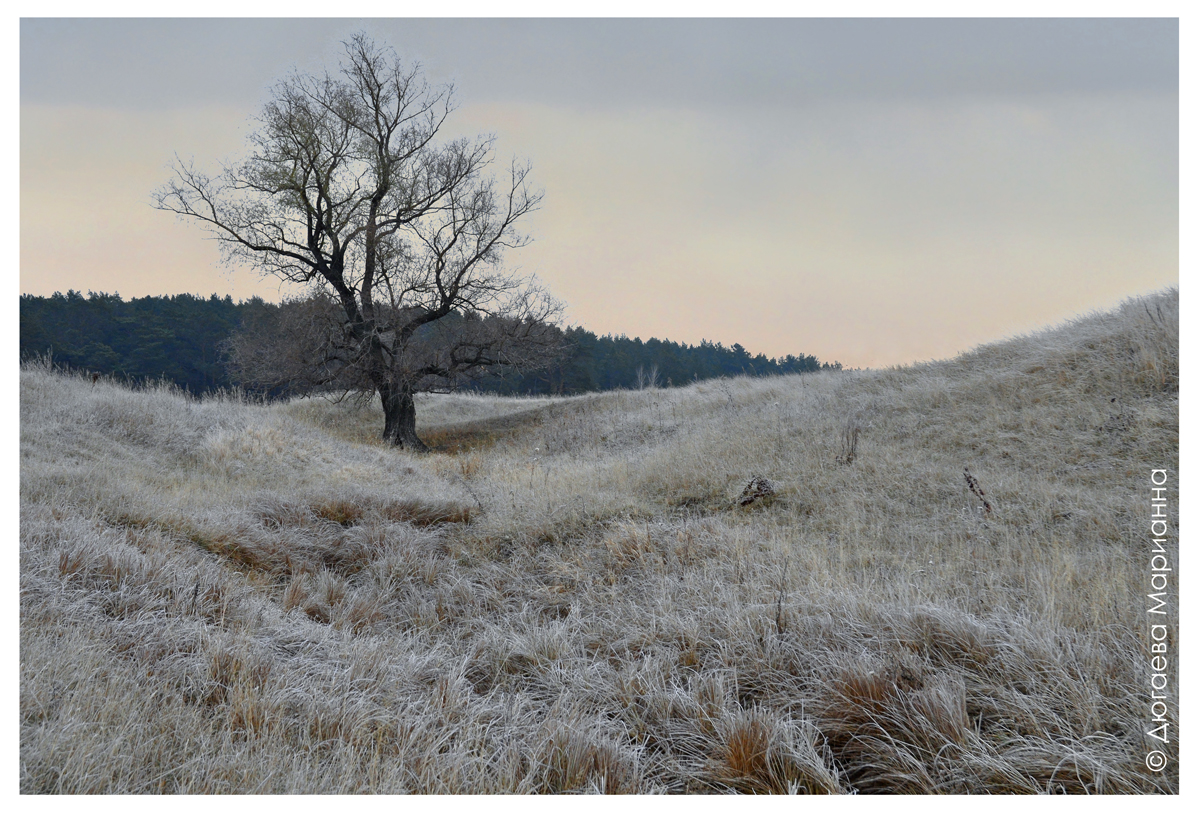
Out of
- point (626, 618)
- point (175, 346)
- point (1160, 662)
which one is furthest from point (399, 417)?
point (175, 346)

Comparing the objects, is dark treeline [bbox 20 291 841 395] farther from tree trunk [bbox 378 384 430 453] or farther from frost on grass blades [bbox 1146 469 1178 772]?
frost on grass blades [bbox 1146 469 1178 772]

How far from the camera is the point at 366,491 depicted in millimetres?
9633

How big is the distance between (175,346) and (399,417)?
36.5 m

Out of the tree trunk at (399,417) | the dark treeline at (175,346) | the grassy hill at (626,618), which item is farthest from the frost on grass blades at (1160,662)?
the dark treeline at (175,346)

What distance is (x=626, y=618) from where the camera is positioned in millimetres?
4727

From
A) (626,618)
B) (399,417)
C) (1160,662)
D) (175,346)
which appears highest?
(175,346)

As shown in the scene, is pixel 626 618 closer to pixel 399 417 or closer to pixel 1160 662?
pixel 1160 662

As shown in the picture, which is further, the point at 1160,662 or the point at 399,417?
the point at 399,417

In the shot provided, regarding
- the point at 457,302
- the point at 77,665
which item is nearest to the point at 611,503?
the point at 77,665

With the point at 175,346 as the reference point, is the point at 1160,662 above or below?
below

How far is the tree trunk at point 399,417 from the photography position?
20.2m

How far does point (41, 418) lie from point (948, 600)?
48.9 feet

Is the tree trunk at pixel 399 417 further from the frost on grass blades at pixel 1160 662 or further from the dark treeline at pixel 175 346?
the frost on grass blades at pixel 1160 662

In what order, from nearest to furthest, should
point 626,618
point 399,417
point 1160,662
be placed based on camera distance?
point 1160,662 < point 626,618 < point 399,417
